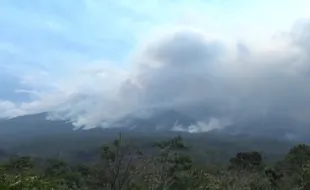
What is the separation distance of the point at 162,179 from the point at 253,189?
1050 centimetres

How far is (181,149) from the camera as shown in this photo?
6731cm

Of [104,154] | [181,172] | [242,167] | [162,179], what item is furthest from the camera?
[242,167]

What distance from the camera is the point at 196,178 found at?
5262 centimetres

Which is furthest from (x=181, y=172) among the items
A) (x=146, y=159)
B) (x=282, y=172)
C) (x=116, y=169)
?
(x=116, y=169)

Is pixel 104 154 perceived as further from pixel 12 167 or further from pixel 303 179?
pixel 303 179

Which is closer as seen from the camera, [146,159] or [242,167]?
[146,159]

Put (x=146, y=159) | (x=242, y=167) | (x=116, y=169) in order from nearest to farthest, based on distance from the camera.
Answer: (x=116, y=169) < (x=146, y=159) < (x=242, y=167)

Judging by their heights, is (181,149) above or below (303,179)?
above

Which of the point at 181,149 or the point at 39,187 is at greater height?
the point at 181,149

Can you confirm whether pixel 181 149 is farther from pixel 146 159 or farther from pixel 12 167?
pixel 12 167

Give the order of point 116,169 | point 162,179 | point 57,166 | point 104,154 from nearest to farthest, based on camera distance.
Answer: point 116,169
point 162,179
point 104,154
point 57,166

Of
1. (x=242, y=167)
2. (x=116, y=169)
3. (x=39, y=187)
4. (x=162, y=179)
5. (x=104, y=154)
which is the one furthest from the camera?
(x=242, y=167)

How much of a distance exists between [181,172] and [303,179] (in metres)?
13.2

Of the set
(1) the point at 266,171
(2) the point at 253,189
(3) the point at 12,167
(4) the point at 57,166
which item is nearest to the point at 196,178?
(2) the point at 253,189
